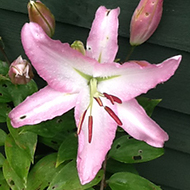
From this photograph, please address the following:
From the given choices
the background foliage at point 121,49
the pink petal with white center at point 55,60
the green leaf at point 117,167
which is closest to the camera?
the pink petal with white center at point 55,60

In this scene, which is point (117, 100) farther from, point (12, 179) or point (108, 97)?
point (12, 179)

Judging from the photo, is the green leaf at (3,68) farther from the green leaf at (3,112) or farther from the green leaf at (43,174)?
the green leaf at (43,174)

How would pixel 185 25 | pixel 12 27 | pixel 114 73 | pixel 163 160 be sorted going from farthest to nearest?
1. pixel 163 160
2. pixel 12 27
3. pixel 185 25
4. pixel 114 73

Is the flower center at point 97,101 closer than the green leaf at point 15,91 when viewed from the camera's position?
Yes

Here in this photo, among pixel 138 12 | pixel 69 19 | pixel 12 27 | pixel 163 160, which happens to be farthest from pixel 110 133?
pixel 163 160

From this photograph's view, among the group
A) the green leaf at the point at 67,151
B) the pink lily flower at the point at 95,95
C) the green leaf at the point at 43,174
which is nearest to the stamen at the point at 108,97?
the pink lily flower at the point at 95,95

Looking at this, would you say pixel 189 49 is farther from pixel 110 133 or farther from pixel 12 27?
pixel 12 27

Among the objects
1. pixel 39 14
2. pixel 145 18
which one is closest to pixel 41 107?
pixel 39 14
